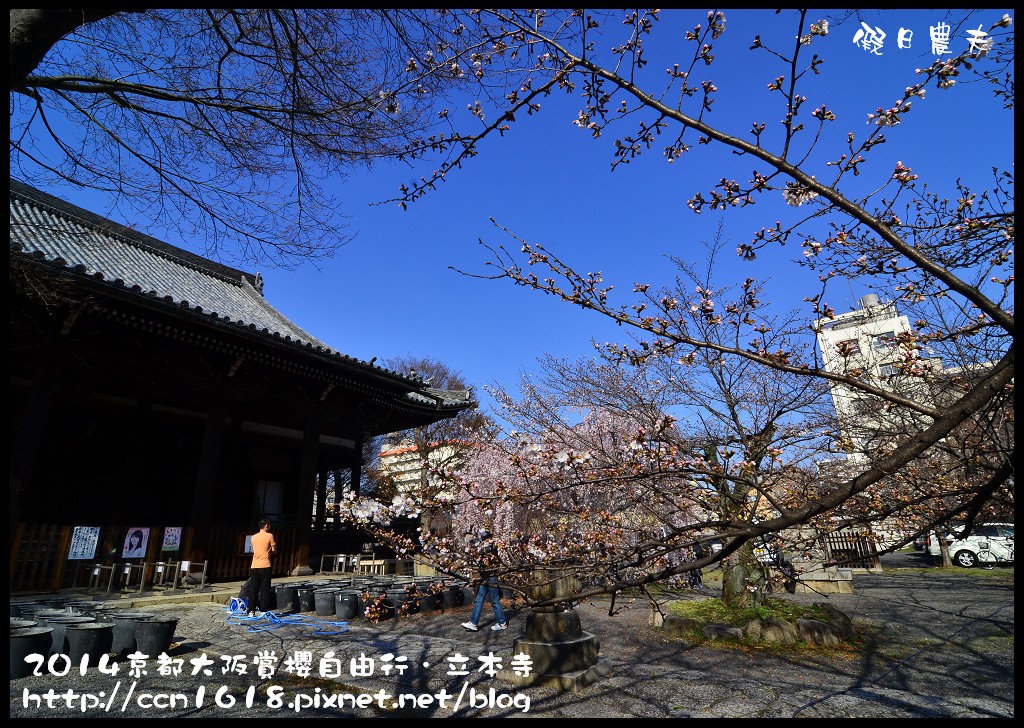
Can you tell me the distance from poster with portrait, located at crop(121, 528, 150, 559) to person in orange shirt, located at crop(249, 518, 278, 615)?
2.99 meters

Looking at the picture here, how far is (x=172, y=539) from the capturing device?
9641mm

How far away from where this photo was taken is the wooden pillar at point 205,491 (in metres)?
9.86

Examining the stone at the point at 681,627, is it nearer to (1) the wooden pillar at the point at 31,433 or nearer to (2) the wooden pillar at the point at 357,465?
(2) the wooden pillar at the point at 357,465

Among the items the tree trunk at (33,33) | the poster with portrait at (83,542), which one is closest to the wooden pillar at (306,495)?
the poster with portrait at (83,542)

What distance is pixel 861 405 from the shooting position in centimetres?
650

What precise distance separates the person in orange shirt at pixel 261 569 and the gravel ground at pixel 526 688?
460 millimetres

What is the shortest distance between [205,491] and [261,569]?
10.2ft

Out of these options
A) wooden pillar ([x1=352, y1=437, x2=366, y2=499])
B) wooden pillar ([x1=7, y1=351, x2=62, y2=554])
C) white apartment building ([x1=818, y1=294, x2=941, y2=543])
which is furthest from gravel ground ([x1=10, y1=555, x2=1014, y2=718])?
wooden pillar ([x1=352, y1=437, x2=366, y2=499])

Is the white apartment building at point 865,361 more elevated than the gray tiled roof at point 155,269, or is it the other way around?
the gray tiled roof at point 155,269

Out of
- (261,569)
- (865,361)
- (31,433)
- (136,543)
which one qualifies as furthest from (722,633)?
(31,433)

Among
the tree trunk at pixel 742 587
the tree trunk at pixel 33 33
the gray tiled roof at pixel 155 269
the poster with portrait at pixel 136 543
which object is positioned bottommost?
the tree trunk at pixel 742 587

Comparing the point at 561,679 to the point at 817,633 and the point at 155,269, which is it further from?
the point at 155,269

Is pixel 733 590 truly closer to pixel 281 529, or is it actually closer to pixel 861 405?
pixel 861 405

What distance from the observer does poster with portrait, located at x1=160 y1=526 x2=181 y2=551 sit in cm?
956
